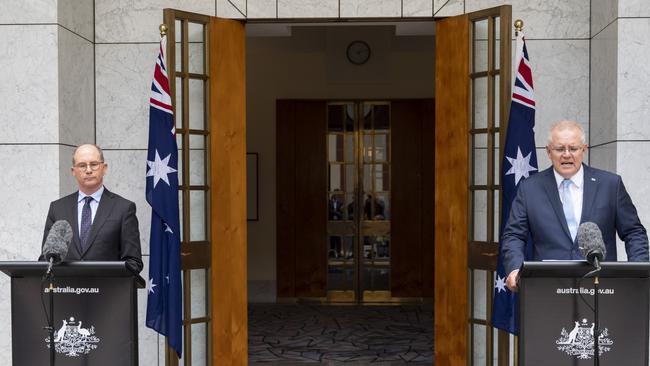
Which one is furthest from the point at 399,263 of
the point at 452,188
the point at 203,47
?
the point at 203,47

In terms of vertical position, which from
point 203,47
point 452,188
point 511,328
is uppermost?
point 203,47

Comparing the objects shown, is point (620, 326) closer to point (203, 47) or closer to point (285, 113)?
point (203, 47)

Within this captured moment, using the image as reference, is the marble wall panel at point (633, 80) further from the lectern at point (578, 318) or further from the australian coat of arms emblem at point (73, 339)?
the australian coat of arms emblem at point (73, 339)

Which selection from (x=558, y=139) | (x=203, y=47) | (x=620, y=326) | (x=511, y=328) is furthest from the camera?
(x=203, y=47)

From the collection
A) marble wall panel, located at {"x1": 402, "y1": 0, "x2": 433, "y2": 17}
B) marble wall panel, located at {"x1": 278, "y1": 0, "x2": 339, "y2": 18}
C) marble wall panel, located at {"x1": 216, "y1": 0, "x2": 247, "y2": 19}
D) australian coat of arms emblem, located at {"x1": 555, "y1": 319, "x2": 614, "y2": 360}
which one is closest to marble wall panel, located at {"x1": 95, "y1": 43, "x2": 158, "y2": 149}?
marble wall panel, located at {"x1": 216, "y1": 0, "x2": 247, "y2": 19}

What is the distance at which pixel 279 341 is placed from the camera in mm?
7836

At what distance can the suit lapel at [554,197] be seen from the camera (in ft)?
11.9

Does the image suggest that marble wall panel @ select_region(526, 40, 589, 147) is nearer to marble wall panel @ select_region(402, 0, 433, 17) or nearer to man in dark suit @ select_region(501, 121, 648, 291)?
marble wall panel @ select_region(402, 0, 433, 17)

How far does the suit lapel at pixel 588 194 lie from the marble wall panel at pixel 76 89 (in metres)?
3.32

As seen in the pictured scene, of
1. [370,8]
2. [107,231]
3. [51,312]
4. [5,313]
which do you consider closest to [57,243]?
[51,312]

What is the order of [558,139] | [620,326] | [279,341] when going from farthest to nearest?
[279,341], [558,139], [620,326]

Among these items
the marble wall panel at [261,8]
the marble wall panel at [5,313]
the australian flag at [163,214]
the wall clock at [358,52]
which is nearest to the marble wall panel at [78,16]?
the australian flag at [163,214]

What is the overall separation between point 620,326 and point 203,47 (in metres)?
3.43

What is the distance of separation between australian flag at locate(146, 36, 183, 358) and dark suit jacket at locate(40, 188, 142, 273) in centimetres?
92
